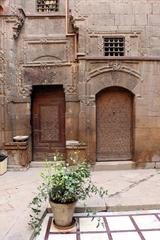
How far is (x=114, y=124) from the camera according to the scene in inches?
315

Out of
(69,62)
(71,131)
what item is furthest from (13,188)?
(69,62)

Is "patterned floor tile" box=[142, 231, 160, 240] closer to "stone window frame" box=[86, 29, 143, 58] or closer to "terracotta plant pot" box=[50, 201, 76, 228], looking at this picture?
"terracotta plant pot" box=[50, 201, 76, 228]

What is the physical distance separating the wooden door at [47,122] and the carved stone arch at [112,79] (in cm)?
127

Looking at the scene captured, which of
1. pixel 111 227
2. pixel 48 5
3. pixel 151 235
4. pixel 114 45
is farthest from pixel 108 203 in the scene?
pixel 48 5

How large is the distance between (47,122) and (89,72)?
207cm

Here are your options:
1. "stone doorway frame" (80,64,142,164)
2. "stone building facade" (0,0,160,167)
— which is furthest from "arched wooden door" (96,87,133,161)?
"stone doorway frame" (80,64,142,164)

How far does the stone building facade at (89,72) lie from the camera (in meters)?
7.73

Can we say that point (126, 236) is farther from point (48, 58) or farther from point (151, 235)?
point (48, 58)

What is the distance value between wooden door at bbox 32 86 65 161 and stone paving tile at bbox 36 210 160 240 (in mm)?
3922

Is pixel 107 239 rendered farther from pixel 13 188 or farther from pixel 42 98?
pixel 42 98

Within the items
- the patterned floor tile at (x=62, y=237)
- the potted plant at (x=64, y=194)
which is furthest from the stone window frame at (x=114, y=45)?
the patterned floor tile at (x=62, y=237)

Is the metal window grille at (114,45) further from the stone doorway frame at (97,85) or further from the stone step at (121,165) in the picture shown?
the stone step at (121,165)

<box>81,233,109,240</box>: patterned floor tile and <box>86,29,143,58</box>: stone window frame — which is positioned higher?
<box>86,29,143,58</box>: stone window frame

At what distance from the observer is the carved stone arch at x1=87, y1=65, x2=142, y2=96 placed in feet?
25.3
